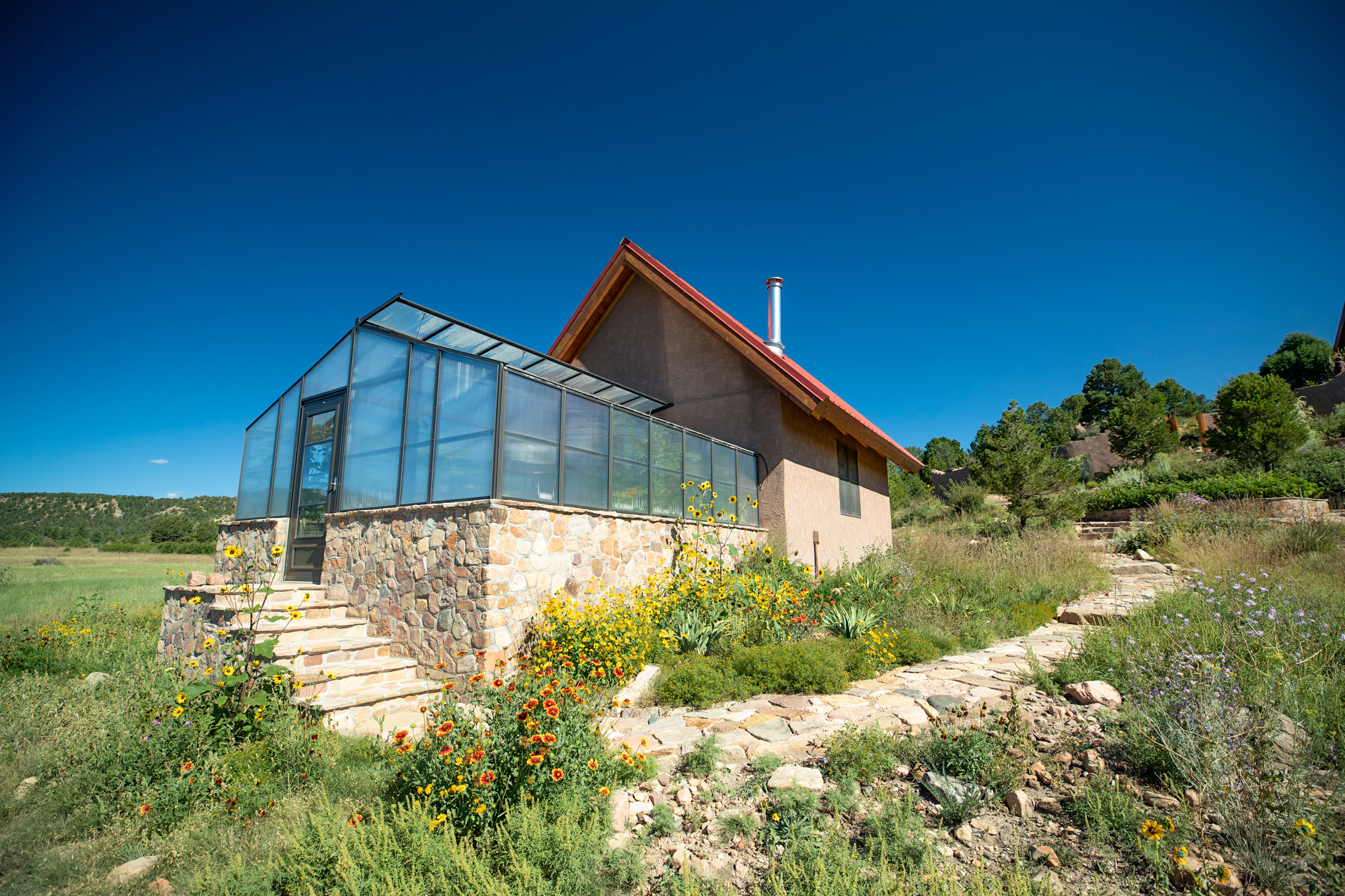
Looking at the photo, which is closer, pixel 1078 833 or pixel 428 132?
pixel 1078 833

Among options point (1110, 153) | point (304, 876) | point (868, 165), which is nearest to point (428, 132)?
point (868, 165)

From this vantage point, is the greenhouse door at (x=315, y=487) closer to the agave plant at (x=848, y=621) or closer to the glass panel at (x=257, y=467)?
the glass panel at (x=257, y=467)

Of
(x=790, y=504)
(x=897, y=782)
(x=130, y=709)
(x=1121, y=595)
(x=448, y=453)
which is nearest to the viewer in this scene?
(x=897, y=782)

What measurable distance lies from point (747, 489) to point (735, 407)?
5.26 feet

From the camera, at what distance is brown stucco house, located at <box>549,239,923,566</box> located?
10156mm

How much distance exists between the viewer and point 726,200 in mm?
13211

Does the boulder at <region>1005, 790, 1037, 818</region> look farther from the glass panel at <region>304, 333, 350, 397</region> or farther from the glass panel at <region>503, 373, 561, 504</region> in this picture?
the glass panel at <region>304, 333, 350, 397</region>

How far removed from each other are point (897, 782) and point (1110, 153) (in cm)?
1308

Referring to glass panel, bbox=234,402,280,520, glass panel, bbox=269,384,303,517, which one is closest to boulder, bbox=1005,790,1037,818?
glass panel, bbox=269,384,303,517

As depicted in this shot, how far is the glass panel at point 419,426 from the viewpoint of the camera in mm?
7023

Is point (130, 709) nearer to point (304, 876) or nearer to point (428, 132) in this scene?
point (304, 876)

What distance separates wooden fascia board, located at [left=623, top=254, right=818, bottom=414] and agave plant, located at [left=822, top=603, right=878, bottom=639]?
373 cm

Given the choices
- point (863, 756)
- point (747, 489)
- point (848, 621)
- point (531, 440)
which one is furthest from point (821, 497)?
point (863, 756)

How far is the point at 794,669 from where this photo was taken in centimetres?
515
